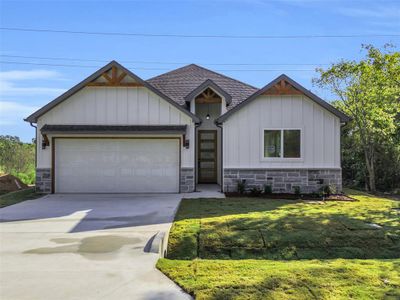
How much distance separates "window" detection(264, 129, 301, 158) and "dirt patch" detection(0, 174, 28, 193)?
10686 mm

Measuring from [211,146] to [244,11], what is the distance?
615 cm

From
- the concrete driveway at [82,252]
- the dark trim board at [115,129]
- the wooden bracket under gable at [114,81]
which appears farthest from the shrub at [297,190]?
the wooden bracket under gable at [114,81]

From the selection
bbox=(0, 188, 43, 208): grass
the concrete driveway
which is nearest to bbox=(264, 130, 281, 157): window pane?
the concrete driveway

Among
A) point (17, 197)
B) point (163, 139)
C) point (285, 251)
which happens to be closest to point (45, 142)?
point (17, 197)

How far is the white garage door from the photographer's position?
15.0 m

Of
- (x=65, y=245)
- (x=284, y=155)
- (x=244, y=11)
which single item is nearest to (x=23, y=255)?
(x=65, y=245)

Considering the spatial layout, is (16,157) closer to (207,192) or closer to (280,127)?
(207,192)

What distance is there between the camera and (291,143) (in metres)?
14.7

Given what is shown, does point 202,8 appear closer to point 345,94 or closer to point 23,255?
point 345,94

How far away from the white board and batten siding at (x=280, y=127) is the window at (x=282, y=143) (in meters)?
0.17

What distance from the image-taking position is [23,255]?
21.0 ft

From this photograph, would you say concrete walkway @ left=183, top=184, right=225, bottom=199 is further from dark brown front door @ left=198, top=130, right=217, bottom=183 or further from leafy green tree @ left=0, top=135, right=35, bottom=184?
leafy green tree @ left=0, top=135, right=35, bottom=184

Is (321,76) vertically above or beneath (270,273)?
above

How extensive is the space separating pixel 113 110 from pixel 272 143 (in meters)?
6.35
